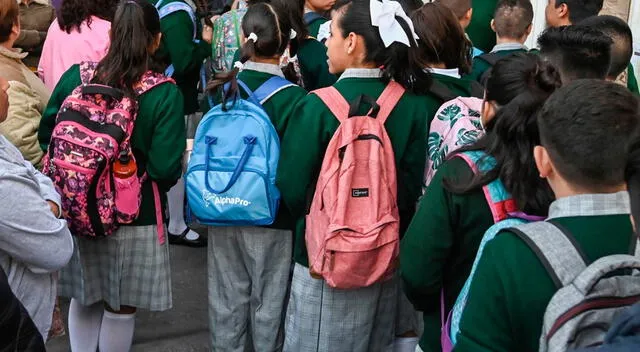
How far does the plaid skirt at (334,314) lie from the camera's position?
10.2ft

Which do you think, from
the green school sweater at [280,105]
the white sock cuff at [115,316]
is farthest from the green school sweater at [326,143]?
the white sock cuff at [115,316]

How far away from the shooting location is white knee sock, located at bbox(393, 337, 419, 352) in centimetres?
347

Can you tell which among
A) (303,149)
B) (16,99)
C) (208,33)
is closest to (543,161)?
(303,149)

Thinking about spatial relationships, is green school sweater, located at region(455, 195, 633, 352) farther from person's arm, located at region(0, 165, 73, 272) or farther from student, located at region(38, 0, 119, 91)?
student, located at region(38, 0, 119, 91)

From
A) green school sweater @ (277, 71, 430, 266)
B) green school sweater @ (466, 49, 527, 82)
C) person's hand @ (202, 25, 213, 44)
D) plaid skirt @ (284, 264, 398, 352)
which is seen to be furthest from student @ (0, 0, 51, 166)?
green school sweater @ (466, 49, 527, 82)

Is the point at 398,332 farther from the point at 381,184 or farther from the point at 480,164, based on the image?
the point at 480,164

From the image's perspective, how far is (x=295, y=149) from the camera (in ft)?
10.1

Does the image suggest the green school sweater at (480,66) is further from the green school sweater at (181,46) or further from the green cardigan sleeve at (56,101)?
the green cardigan sleeve at (56,101)

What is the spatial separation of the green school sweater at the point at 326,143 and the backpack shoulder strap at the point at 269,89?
12.7 inches

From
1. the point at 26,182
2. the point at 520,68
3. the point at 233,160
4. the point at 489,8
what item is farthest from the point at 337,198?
the point at 489,8

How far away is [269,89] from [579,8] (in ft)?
7.93

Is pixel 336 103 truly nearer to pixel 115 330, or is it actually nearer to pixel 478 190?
pixel 478 190

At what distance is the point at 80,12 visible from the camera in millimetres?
4152

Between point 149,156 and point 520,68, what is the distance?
1.74 meters
